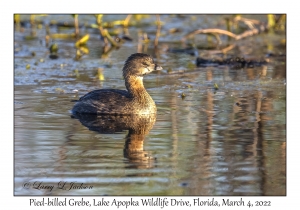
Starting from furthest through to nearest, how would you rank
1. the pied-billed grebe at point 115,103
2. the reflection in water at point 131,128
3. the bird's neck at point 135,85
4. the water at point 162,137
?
the bird's neck at point 135,85 < the pied-billed grebe at point 115,103 < the reflection in water at point 131,128 < the water at point 162,137

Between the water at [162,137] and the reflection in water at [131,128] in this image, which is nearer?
the water at [162,137]

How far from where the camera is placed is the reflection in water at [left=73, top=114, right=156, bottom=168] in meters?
9.24

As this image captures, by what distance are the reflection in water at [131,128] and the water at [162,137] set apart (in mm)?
16

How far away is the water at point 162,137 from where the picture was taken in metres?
8.25

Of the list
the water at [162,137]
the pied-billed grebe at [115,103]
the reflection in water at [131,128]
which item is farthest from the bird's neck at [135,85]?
the reflection in water at [131,128]

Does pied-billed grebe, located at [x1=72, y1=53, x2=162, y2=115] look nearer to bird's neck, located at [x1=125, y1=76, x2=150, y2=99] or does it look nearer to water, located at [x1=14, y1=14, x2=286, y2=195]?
bird's neck, located at [x1=125, y1=76, x2=150, y2=99]

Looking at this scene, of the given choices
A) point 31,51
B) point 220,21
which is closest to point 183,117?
point 31,51

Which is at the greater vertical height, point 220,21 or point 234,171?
point 220,21

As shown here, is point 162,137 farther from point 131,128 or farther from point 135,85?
point 135,85

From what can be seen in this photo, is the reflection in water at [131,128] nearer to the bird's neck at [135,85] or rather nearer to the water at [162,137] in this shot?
the water at [162,137]

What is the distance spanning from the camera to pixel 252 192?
7930mm

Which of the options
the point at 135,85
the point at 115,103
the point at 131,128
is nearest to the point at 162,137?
the point at 131,128
